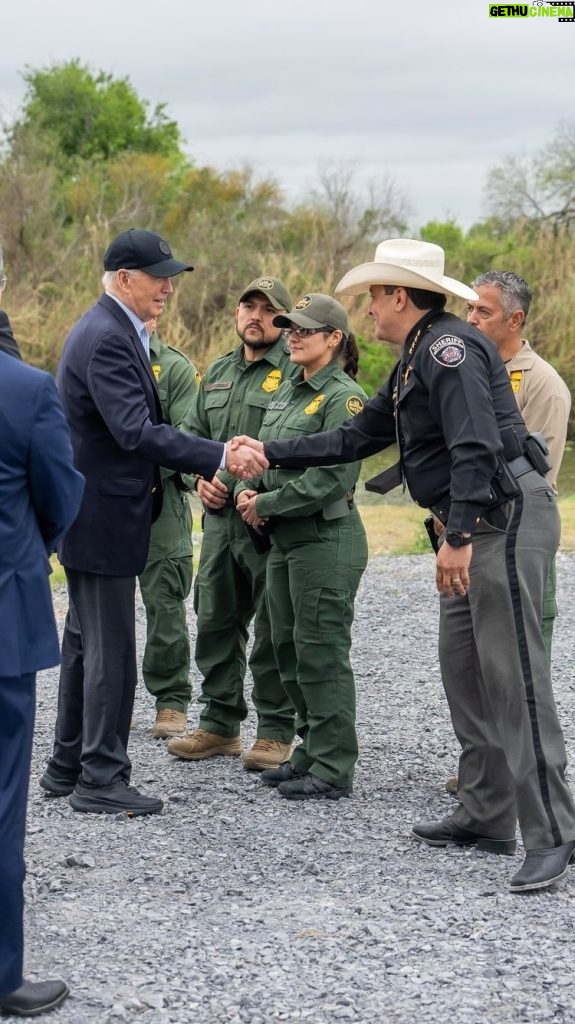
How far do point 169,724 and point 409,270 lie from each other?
121 inches

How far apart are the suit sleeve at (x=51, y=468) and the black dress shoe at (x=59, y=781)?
2.18m

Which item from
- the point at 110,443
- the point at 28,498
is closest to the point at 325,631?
the point at 110,443

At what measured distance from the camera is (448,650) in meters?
5.05

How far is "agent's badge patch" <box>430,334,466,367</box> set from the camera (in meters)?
4.61

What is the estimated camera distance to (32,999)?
3.63 meters

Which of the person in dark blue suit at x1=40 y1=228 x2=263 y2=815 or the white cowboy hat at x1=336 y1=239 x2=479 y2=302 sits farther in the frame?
the person in dark blue suit at x1=40 y1=228 x2=263 y2=815

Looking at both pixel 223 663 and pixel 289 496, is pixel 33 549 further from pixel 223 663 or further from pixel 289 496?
pixel 223 663

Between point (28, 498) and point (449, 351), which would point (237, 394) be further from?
point (28, 498)

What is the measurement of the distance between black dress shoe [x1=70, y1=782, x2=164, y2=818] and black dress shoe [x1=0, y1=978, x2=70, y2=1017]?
5.78 feet

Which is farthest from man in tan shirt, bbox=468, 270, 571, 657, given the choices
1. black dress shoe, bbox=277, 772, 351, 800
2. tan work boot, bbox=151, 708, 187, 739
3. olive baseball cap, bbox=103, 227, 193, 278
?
tan work boot, bbox=151, 708, 187, 739

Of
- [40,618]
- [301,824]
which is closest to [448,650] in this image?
[301,824]

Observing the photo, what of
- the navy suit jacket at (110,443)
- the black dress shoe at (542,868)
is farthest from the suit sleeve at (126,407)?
the black dress shoe at (542,868)

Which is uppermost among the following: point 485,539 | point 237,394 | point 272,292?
point 272,292

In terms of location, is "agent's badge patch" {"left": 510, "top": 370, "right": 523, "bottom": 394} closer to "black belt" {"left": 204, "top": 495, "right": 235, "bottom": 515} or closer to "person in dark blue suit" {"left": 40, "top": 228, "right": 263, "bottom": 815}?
"person in dark blue suit" {"left": 40, "top": 228, "right": 263, "bottom": 815}
